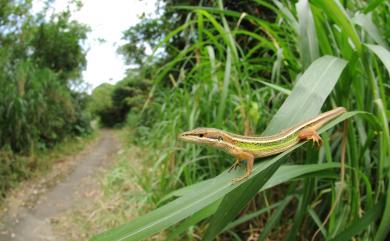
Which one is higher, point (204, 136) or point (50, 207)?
point (204, 136)

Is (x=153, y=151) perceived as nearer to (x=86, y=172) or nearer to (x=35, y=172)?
(x=35, y=172)

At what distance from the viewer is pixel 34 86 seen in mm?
7836

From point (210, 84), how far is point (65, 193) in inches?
170

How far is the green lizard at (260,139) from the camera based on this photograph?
926mm

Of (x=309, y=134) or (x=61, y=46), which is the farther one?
(x=61, y=46)

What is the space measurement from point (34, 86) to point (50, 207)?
400 centimetres

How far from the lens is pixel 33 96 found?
768cm

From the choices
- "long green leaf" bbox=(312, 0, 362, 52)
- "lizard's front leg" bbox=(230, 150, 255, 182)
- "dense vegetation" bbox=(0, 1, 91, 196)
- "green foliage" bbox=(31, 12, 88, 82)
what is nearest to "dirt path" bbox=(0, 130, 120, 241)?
"dense vegetation" bbox=(0, 1, 91, 196)

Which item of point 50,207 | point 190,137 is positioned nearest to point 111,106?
point 50,207

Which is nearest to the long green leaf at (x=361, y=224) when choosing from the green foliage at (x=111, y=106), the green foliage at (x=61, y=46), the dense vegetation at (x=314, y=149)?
Result: the dense vegetation at (x=314, y=149)

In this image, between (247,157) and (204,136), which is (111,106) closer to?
(204,136)

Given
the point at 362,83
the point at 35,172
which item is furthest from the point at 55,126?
the point at 362,83

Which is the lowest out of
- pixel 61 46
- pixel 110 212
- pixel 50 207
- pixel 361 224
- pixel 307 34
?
pixel 50 207

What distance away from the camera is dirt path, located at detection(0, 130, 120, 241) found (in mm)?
3453
